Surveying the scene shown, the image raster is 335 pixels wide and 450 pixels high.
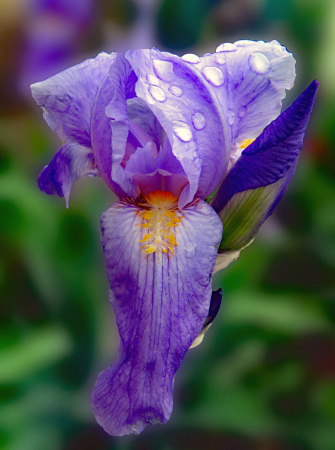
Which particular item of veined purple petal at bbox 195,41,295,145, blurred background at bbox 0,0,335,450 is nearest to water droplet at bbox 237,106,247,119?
veined purple petal at bbox 195,41,295,145

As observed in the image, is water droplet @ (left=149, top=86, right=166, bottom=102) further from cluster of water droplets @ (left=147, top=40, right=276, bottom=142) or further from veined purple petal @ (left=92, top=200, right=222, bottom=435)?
veined purple petal @ (left=92, top=200, right=222, bottom=435)

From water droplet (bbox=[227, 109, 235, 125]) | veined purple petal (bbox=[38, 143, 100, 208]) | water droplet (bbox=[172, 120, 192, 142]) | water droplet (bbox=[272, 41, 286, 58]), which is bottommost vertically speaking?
veined purple petal (bbox=[38, 143, 100, 208])

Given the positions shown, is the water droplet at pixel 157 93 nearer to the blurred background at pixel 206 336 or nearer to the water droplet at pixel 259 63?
the water droplet at pixel 259 63

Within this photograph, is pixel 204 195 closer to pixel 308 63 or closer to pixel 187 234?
pixel 187 234

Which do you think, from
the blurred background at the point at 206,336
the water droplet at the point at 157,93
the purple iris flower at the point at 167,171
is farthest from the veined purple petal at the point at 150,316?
the blurred background at the point at 206,336

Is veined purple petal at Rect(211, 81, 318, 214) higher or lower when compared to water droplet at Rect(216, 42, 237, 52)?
lower

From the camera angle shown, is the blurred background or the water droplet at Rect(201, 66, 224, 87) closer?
the water droplet at Rect(201, 66, 224, 87)

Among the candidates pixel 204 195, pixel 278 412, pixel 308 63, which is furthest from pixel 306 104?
pixel 308 63
